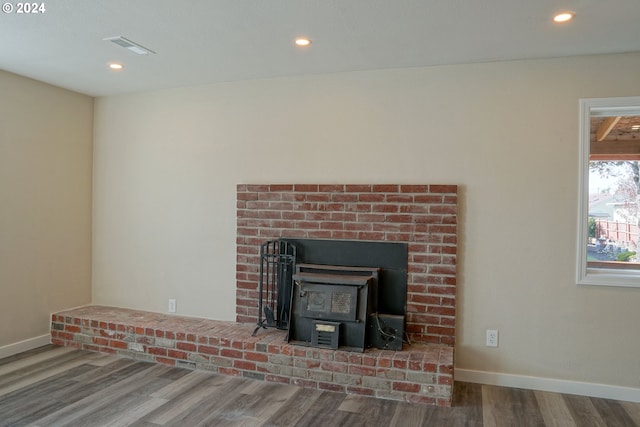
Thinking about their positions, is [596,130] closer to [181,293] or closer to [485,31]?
[485,31]

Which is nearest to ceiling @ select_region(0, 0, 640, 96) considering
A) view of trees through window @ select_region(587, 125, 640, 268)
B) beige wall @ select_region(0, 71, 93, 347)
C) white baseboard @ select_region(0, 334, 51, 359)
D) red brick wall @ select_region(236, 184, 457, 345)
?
beige wall @ select_region(0, 71, 93, 347)

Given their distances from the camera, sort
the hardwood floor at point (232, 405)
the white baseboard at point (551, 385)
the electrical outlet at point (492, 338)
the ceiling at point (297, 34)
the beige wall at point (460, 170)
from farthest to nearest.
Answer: the electrical outlet at point (492, 338), the beige wall at point (460, 170), the white baseboard at point (551, 385), the hardwood floor at point (232, 405), the ceiling at point (297, 34)

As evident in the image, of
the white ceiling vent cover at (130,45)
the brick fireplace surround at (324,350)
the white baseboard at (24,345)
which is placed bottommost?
the white baseboard at (24,345)

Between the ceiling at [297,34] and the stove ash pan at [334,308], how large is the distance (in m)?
1.67

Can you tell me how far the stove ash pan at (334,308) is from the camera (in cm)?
→ 323

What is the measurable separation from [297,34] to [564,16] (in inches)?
61.9

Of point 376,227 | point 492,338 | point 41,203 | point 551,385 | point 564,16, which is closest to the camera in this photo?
point 564,16

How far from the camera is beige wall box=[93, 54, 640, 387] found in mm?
3156

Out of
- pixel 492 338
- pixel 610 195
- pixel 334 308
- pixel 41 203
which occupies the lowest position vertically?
pixel 492 338

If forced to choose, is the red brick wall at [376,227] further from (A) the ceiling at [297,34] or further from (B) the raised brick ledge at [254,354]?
(A) the ceiling at [297,34]

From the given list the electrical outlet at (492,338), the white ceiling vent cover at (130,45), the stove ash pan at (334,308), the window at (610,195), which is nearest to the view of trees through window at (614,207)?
the window at (610,195)

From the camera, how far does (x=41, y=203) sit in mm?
4016

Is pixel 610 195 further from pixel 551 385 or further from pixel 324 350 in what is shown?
pixel 324 350

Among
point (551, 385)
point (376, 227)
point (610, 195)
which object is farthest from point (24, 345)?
point (610, 195)
